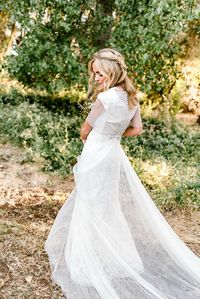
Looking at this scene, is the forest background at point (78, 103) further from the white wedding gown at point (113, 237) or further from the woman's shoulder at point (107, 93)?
the woman's shoulder at point (107, 93)

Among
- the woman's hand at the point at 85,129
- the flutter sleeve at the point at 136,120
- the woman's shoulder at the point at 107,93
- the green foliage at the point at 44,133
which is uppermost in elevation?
the woman's shoulder at the point at 107,93

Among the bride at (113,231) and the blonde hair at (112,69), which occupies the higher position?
the blonde hair at (112,69)

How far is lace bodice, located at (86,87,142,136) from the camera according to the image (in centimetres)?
378

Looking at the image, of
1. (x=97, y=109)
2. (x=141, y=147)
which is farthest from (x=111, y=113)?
(x=141, y=147)

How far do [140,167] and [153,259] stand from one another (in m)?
2.82

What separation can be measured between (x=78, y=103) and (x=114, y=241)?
3314 mm

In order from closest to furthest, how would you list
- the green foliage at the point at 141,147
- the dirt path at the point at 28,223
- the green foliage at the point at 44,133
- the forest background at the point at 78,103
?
the dirt path at the point at 28,223 < the forest background at the point at 78,103 < the green foliage at the point at 141,147 < the green foliage at the point at 44,133

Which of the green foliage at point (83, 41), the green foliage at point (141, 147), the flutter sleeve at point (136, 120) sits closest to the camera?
the flutter sleeve at point (136, 120)

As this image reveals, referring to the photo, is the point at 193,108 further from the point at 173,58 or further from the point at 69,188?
the point at 69,188

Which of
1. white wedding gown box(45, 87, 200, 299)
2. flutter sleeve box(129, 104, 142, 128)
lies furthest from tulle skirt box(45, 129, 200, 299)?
flutter sleeve box(129, 104, 142, 128)

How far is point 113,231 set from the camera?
13.7ft

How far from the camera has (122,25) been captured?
858cm

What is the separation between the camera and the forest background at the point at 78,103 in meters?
6.24

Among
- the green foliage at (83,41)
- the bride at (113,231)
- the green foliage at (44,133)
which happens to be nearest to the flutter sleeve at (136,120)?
the bride at (113,231)
